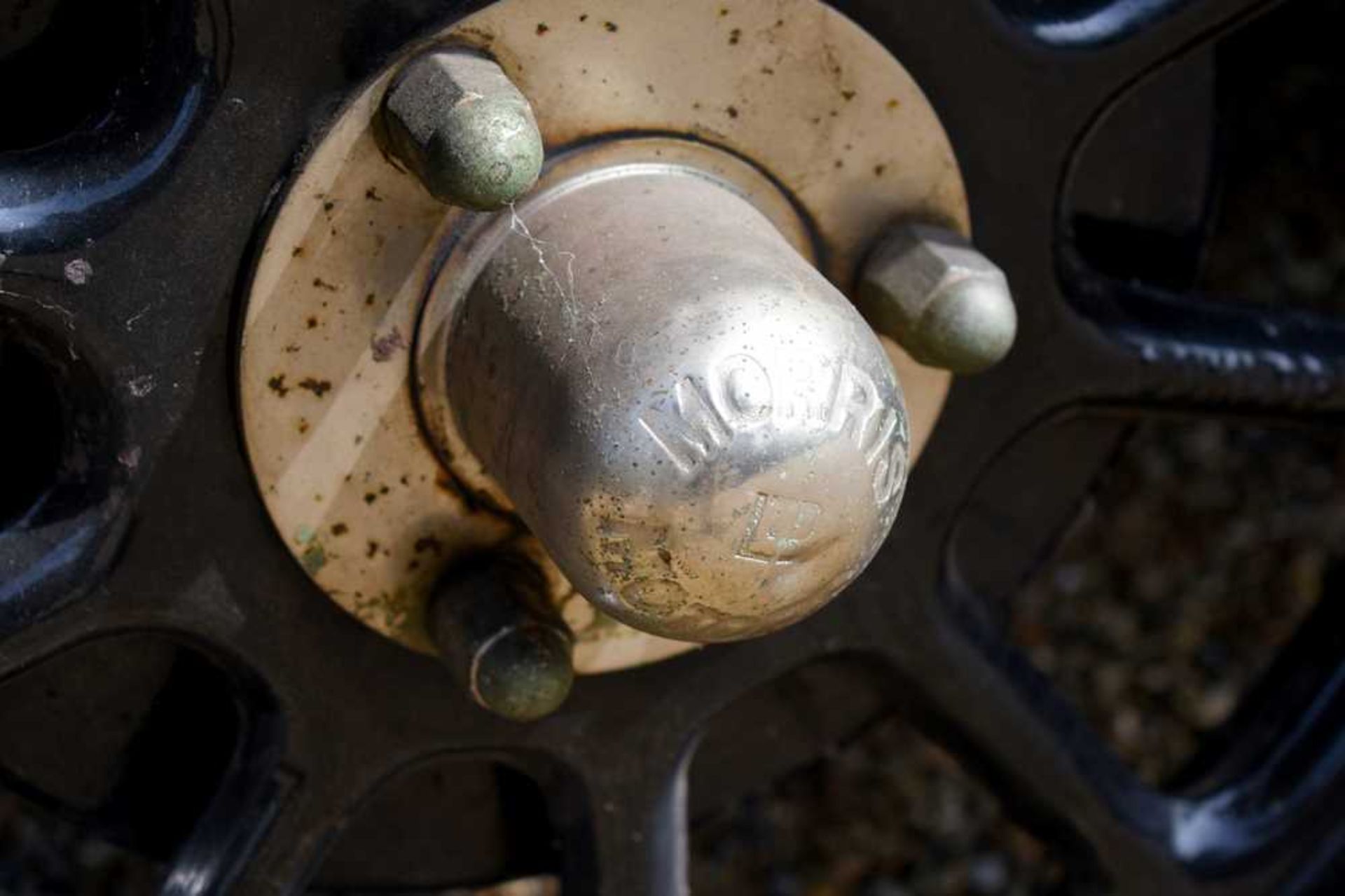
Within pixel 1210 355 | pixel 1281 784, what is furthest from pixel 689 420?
pixel 1281 784

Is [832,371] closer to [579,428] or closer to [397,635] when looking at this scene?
[579,428]

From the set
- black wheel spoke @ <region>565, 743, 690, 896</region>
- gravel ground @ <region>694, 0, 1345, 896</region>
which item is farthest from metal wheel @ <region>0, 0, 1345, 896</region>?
gravel ground @ <region>694, 0, 1345, 896</region>

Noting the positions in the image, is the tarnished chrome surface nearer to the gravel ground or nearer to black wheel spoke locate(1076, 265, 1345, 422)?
black wheel spoke locate(1076, 265, 1345, 422)

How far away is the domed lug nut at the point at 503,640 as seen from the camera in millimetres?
725

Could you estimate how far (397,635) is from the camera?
0.78m

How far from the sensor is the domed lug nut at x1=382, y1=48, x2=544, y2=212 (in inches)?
24.7

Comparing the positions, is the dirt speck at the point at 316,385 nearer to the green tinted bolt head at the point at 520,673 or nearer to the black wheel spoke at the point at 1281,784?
the green tinted bolt head at the point at 520,673

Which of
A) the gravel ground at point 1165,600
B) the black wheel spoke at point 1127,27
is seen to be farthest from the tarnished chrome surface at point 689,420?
the gravel ground at point 1165,600

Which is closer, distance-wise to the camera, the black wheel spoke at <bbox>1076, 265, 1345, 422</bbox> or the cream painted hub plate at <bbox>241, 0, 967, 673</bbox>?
the cream painted hub plate at <bbox>241, 0, 967, 673</bbox>

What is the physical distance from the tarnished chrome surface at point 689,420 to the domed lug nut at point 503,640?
0.07m

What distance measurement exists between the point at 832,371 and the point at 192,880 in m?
0.34

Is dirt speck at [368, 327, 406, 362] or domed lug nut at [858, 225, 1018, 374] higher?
dirt speck at [368, 327, 406, 362]

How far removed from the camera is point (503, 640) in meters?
0.73

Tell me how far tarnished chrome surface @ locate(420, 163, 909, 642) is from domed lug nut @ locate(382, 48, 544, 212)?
5 cm
